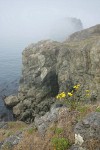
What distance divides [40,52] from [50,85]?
24.0 ft

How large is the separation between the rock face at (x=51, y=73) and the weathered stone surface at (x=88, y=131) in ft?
96.2

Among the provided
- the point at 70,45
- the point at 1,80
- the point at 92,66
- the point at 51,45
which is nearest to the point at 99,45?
the point at 92,66

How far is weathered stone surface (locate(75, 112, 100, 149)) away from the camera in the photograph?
13.4 m

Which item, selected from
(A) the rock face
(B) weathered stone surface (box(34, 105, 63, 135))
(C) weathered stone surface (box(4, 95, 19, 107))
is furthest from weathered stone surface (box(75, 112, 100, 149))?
(C) weathered stone surface (box(4, 95, 19, 107))

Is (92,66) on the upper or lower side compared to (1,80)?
upper

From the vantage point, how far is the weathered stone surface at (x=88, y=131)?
1343cm

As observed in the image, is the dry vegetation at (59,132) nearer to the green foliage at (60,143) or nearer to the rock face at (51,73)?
the green foliage at (60,143)

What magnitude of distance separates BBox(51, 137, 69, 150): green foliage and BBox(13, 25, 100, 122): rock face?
1166 inches

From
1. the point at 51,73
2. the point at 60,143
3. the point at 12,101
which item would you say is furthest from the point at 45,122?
the point at 12,101

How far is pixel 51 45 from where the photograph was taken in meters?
55.6

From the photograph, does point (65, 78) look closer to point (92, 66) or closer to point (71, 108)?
point (92, 66)

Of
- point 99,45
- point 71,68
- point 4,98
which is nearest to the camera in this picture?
point 99,45

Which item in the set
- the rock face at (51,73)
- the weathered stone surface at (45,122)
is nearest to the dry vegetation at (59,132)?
the weathered stone surface at (45,122)

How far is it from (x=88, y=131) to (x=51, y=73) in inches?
1473
